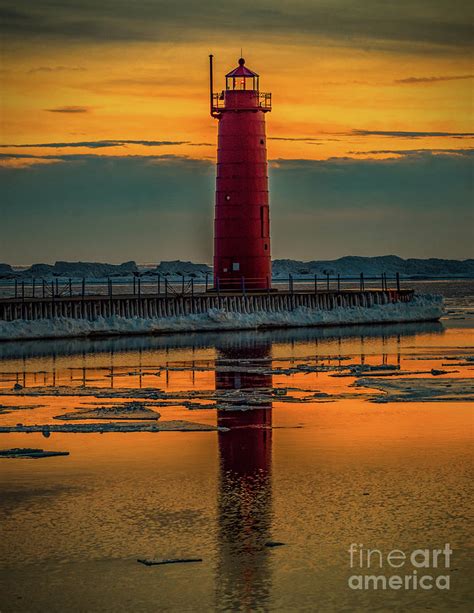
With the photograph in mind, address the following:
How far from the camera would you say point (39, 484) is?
38.4 ft

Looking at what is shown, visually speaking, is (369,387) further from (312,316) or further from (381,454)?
(312,316)

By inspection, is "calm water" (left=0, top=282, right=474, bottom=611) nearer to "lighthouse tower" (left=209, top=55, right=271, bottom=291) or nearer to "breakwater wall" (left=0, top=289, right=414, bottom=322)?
"breakwater wall" (left=0, top=289, right=414, bottom=322)

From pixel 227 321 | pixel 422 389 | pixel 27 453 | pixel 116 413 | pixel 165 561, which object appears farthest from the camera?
pixel 227 321

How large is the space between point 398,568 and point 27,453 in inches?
216

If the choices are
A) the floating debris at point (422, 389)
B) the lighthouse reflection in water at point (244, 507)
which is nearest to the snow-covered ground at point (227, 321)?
the floating debris at point (422, 389)

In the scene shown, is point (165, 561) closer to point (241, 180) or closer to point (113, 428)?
point (113, 428)

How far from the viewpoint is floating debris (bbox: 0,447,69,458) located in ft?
43.1

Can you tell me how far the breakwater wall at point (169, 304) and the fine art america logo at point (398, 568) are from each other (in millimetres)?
27084

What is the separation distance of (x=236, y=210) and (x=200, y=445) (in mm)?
27419

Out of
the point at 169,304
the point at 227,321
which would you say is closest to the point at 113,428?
the point at 227,321

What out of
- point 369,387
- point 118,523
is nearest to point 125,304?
point 369,387

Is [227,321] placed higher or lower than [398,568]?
higher

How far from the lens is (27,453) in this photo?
13219 mm

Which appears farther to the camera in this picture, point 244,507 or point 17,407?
point 17,407
